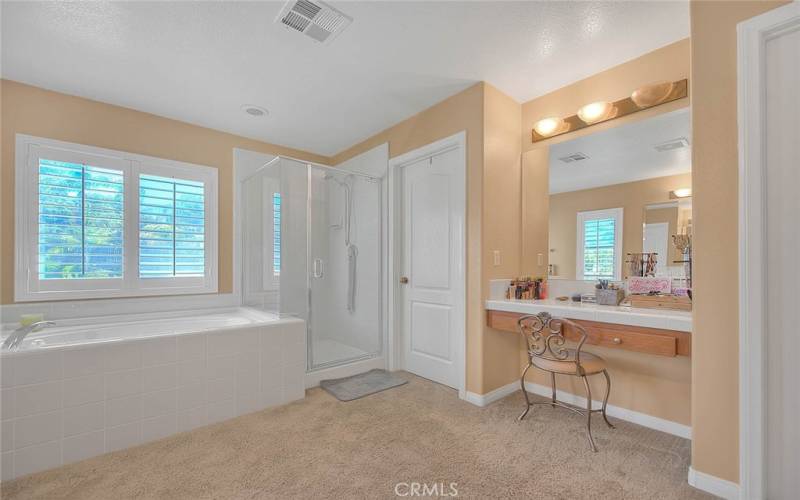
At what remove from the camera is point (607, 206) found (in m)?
2.62

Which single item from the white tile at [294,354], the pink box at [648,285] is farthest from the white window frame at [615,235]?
the white tile at [294,354]

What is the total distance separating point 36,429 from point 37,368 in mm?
321

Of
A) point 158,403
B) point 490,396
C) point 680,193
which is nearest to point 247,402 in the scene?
point 158,403

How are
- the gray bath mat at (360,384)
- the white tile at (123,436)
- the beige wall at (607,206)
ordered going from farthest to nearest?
1. the gray bath mat at (360,384)
2. the beige wall at (607,206)
3. the white tile at (123,436)

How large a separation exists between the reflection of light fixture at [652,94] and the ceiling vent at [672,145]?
28 centimetres

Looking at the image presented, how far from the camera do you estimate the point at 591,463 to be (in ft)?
6.16

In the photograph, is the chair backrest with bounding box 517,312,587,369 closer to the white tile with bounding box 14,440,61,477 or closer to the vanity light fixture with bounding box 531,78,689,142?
the vanity light fixture with bounding box 531,78,689,142

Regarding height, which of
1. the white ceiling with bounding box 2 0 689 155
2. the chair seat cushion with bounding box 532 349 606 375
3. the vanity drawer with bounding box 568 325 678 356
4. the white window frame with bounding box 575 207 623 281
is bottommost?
the chair seat cushion with bounding box 532 349 606 375

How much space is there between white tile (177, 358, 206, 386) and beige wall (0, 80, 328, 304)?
140cm

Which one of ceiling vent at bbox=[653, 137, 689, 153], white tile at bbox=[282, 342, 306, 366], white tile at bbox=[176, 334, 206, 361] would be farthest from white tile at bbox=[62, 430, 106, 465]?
ceiling vent at bbox=[653, 137, 689, 153]

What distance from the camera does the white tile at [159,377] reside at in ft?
6.97

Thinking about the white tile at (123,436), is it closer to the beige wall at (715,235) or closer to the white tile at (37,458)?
the white tile at (37,458)

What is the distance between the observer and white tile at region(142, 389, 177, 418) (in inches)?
83.0

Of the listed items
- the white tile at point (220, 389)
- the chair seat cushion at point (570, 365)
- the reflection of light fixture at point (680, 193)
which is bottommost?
the white tile at point (220, 389)
